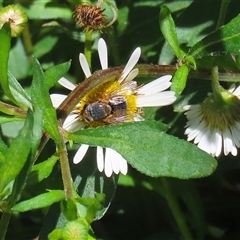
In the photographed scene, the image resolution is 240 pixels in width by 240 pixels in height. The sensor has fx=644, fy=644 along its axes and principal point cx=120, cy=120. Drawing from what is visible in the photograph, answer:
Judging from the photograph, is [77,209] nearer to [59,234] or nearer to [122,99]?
[59,234]

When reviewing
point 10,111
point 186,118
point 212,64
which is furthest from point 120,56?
point 10,111

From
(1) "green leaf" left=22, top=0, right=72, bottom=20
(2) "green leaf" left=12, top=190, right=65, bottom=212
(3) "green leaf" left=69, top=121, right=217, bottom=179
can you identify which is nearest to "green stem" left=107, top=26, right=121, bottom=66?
(1) "green leaf" left=22, top=0, right=72, bottom=20

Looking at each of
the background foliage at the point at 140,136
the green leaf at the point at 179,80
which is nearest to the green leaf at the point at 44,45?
the background foliage at the point at 140,136

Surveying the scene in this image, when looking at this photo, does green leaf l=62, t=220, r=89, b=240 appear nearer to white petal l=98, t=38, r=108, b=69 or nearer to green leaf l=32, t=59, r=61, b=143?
green leaf l=32, t=59, r=61, b=143

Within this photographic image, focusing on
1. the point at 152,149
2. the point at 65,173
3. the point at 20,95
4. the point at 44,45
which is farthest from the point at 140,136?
the point at 44,45

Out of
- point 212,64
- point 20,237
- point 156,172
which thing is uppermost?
point 212,64

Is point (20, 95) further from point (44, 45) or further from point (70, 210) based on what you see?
point (44, 45)
